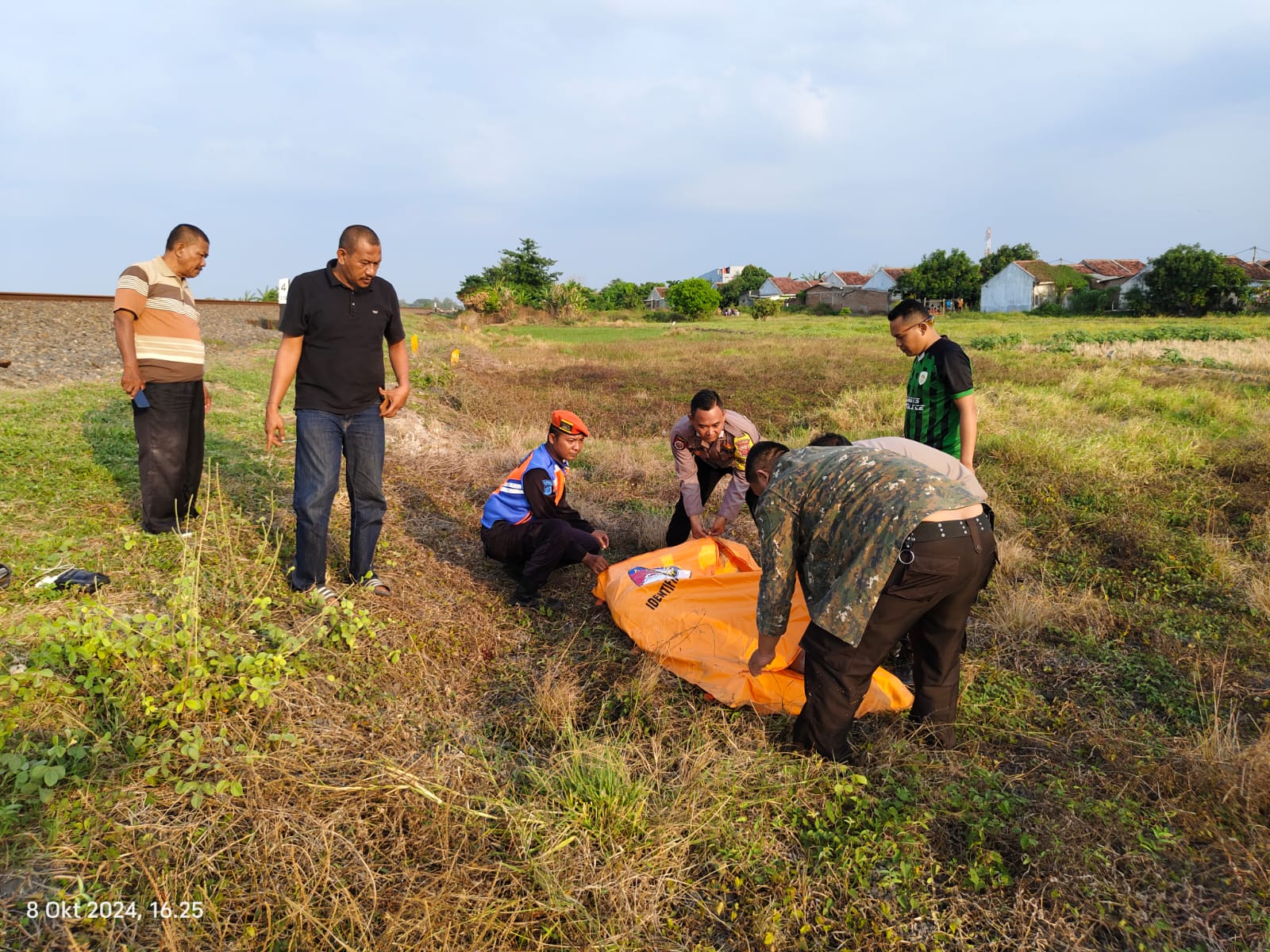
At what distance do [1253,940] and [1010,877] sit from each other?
2.05 feet

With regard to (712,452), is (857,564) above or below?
below

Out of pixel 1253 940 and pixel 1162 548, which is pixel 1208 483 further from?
pixel 1253 940

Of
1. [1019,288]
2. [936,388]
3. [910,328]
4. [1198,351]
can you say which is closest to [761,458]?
[936,388]

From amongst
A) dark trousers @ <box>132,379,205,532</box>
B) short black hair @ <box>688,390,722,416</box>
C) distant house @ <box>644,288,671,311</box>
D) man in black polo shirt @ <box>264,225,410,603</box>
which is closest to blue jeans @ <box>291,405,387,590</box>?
man in black polo shirt @ <box>264,225,410,603</box>

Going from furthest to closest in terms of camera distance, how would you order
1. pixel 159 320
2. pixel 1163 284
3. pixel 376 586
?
1. pixel 1163 284
2. pixel 159 320
3. pixel 376 586

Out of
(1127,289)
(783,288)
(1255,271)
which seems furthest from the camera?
(783,288)

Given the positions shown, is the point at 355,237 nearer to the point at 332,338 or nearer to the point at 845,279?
the point at 332,338

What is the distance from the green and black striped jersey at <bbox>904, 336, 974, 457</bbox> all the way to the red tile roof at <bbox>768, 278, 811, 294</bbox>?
75340 millimetres

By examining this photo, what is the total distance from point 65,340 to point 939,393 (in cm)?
1331

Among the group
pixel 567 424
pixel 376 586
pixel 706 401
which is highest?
pixel 706 401

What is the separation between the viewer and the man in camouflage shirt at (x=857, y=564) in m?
2.64

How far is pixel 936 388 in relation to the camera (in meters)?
4.11

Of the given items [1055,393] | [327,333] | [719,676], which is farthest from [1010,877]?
[1055,393]

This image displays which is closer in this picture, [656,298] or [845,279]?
[845,279]
